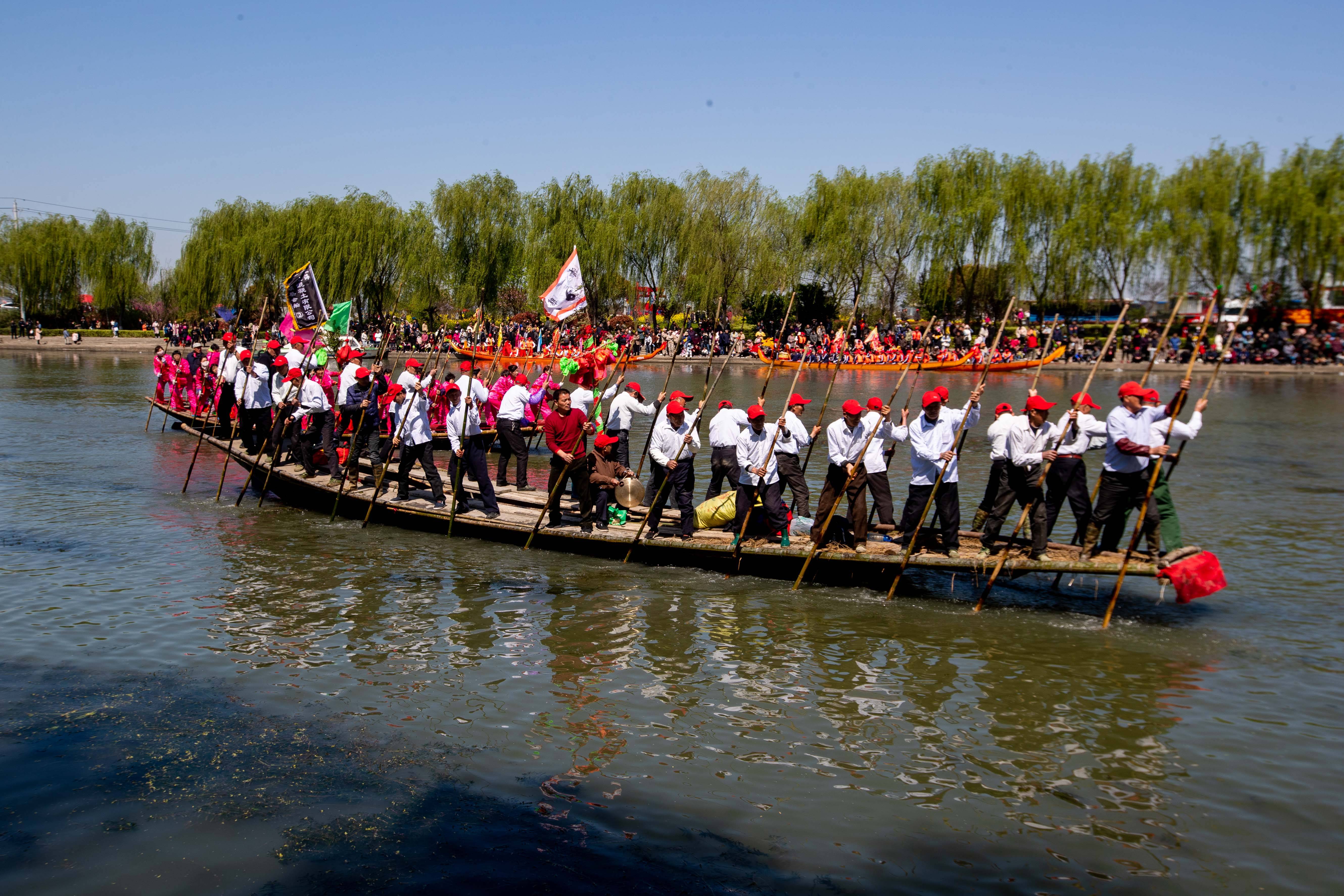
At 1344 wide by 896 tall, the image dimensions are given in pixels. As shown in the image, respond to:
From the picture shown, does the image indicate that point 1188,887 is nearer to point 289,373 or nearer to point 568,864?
point 568,864

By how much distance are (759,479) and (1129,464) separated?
13.7 feet

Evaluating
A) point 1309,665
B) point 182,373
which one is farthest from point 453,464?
point 182,373

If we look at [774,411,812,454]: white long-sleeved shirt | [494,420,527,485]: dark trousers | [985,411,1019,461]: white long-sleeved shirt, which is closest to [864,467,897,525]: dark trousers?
[774,411,812,454]: white long-sleeved shirt

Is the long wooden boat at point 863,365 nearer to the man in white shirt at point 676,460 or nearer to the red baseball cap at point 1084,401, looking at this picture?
the man in white shirt at point 676,460

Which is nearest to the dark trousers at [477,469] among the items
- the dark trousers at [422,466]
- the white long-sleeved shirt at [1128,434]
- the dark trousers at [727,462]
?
the dark trousers at [422,466]

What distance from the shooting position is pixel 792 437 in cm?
1227

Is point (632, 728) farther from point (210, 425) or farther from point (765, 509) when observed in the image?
point (210, 425)

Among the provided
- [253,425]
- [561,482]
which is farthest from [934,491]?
[253,425]

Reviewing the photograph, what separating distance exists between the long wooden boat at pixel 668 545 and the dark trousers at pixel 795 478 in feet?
1.77

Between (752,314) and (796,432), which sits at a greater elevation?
(752,314)

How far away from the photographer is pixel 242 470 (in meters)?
20.8

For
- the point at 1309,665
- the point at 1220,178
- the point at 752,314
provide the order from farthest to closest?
the point at 752,314 < the point at 1220,178 < the point at 1309,665

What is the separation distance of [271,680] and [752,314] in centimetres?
4938

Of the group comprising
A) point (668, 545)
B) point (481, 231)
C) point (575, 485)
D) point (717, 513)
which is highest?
point (481, 231)
